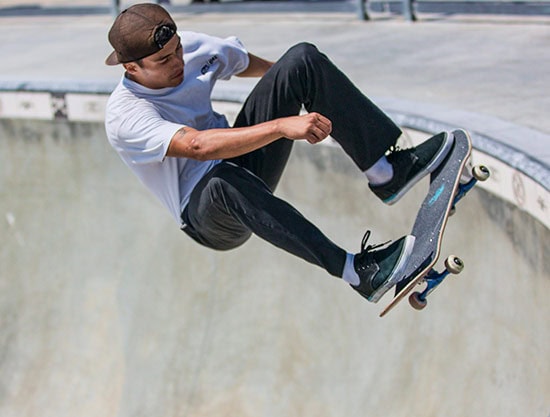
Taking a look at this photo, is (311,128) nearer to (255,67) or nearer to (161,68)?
(161,68)

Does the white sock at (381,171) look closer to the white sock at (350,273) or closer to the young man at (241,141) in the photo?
the young man at (241,141)

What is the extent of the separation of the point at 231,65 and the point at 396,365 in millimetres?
1971

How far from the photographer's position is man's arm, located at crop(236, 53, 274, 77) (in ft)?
15.9

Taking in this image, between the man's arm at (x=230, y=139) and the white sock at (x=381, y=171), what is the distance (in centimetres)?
66

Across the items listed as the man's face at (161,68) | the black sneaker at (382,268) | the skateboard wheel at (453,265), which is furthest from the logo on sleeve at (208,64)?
the skateboard wheel at (453,265)

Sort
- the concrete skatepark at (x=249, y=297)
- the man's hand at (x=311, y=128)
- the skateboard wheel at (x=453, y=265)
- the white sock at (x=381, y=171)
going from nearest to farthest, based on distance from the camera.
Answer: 1. the man's hand at (x=311, y=128)
2. the skateboard wheel at (x=453, y=265)
3. the white sock at (x=381, y=171)
4. the concrete skatepark at (x=249, y=297)

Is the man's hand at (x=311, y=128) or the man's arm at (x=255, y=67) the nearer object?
the man's hand at (x=311, y=128)

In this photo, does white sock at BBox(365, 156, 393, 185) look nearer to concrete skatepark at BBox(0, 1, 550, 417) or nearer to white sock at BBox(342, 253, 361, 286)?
white sock at BBox(342, 253, 361, 286)

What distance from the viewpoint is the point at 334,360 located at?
5.88m

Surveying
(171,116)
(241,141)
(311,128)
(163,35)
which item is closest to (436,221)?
(311,128)

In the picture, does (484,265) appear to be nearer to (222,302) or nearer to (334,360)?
(334,360)

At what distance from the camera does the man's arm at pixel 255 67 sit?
4.86 m

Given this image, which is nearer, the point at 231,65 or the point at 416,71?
the point at 231,65

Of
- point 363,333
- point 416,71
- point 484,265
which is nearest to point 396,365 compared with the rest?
point 363,333
